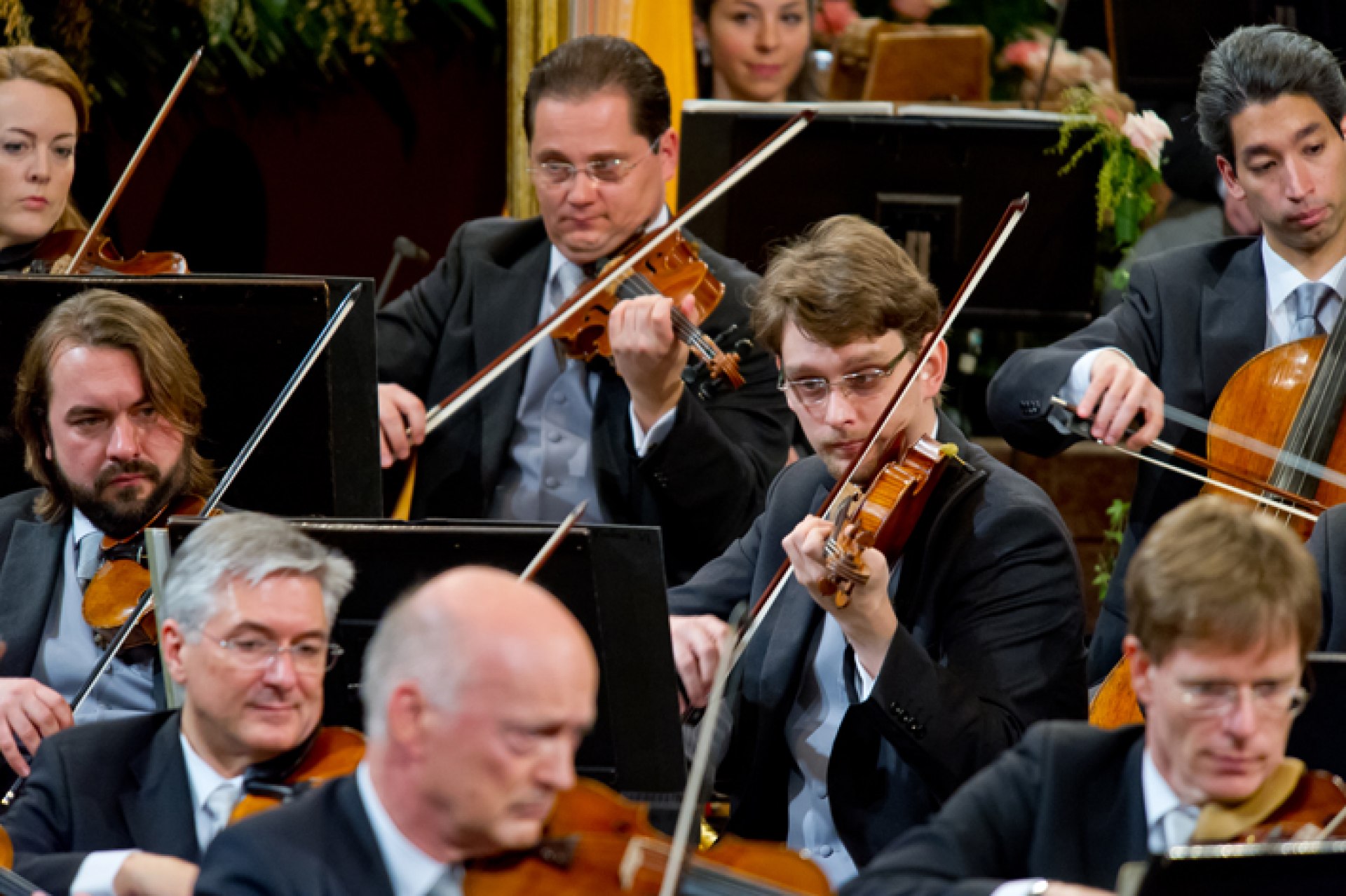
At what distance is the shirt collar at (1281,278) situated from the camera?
276 cm

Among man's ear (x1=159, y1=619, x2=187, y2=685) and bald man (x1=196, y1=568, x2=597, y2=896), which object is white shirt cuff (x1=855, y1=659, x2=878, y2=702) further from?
man's ear (x1=159, y1=619, x2=187, y2=685)

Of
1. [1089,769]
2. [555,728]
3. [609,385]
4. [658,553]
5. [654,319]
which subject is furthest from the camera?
[609,385]

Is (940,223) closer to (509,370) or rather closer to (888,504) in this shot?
(509,370)

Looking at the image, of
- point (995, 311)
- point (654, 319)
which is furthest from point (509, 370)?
point (995, 311)

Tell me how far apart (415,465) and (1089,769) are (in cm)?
179

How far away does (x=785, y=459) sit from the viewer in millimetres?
3254

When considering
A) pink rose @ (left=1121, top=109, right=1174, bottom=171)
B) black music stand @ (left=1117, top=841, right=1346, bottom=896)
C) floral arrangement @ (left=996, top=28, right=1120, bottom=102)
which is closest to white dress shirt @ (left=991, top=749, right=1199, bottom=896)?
black music stand @ (left=1117, top=841, right=1346, bottom=896)

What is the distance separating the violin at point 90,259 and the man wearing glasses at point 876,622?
132 cm

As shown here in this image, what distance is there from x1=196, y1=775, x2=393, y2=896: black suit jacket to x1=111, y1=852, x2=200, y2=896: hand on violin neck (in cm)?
24

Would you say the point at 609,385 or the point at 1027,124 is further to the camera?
the point at 1027,124

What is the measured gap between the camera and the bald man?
1531 mm

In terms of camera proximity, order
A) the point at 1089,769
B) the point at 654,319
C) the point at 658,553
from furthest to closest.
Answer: the point at 654,319 → the point at 658,553 → the point at 1089,769

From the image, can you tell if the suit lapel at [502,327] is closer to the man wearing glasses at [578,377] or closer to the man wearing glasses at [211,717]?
the man wearing glasses at [578,377]

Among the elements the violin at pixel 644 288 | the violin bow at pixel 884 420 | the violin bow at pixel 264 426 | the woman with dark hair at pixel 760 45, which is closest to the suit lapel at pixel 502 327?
the violin at pixel 644 288
